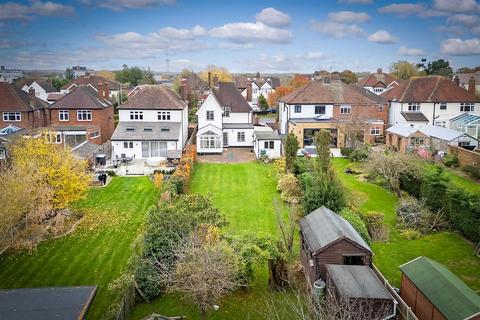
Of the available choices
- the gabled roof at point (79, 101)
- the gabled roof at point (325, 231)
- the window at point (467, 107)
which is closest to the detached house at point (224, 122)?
the gabled roof at point (79, 101)

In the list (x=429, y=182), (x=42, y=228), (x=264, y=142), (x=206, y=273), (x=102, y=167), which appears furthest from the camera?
(x=264, y=142)

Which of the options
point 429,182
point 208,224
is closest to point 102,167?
point 208,224

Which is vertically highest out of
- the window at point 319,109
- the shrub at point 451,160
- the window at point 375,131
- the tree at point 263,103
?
the tree at point 263,103

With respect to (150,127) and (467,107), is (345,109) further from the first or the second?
(150,127)

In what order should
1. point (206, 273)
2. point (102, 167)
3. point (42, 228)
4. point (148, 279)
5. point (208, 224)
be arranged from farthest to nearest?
1. point (102, 167)
2. point (42, 228)
3. point (208, 224)
4. point (148, 279)
5. point (206, 273)

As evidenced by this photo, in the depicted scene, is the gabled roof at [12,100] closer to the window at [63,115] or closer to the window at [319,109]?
the window at [63,115]

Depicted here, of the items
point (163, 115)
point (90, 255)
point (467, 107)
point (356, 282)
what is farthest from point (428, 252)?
point (467, 107)

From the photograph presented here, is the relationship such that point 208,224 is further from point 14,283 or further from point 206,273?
point 14,283
